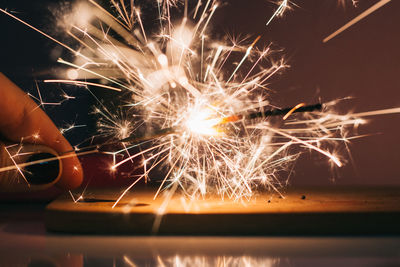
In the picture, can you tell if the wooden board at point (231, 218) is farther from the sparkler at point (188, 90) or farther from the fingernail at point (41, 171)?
the sparkler at point (188, 90)

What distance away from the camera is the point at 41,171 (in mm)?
1938

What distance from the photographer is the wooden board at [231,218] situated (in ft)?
4.85

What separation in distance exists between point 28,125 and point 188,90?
89 cm

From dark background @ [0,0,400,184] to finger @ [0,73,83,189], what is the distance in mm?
569

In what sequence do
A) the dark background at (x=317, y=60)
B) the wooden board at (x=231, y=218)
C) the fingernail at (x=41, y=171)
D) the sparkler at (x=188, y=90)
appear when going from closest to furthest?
the wooden board at (x=231, y=218) < the fingernail at (x=41, y=171) < the sparkler at (x=188, y=90) < the dark background at (x=317, y=60)

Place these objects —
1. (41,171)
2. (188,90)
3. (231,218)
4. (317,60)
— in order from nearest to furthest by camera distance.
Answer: (231,218)
(41,171)
(188,90)
(317,60)

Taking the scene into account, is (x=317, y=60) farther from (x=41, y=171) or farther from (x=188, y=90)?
(x=41, y=171)

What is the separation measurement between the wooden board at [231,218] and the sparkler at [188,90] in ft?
2.53

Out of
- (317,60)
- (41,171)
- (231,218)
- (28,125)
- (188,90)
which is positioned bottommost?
(231,218)

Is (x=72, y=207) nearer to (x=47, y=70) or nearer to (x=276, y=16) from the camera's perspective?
(x=47, y=70)

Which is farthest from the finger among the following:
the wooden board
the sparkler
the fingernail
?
the wooden board

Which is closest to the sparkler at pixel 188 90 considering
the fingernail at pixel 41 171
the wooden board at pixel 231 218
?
the fingernail at pixel 41 171

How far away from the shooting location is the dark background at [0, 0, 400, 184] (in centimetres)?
262

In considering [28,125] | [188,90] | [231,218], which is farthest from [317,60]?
[28,125]
